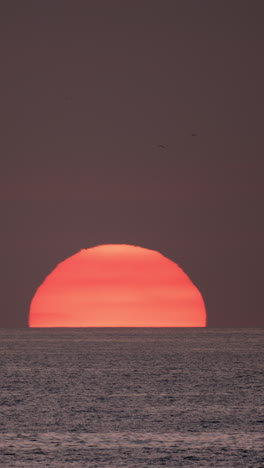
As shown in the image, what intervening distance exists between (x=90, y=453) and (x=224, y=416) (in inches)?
499

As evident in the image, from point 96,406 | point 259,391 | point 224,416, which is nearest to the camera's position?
point 224,416

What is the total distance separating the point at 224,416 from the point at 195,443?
9008 millimetres

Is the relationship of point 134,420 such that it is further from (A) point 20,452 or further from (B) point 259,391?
(B) point 259,391

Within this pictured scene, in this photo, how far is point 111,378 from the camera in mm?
74125

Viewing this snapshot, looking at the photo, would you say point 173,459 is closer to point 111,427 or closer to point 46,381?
point 111,427

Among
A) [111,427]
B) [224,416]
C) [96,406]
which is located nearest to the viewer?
[111,427]

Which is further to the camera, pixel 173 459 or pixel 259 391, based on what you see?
pixel 259 391

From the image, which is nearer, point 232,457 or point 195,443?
point 232,457

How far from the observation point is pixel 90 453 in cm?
3150

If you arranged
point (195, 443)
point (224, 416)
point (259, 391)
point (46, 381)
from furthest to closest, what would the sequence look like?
point (46, 381)
point (259, 391)
point (224, 416)
point (195, 443)

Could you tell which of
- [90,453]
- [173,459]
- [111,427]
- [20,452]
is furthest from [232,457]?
[111,427]

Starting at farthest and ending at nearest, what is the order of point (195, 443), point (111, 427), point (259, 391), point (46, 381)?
point (46, 381) → point (259, 391) → point (111, 427) → point (195, 443)

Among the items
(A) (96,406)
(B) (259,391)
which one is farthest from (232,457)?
(B) (259,391)

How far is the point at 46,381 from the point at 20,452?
38.7 meters
